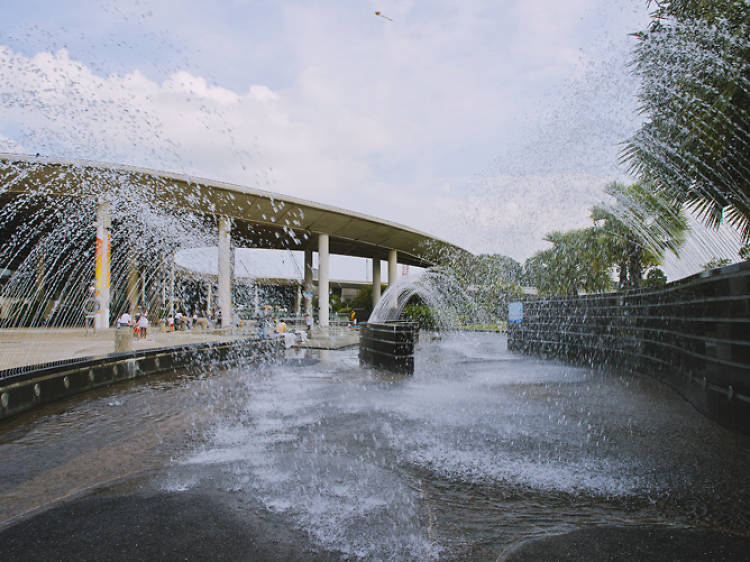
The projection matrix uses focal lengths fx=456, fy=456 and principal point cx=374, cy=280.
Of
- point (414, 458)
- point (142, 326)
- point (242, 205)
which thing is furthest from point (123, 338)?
point (242, 205)

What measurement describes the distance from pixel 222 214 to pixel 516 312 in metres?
23.7

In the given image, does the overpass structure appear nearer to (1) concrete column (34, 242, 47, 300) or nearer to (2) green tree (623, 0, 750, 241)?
(1) concrete column (34, 242, 47, 300)

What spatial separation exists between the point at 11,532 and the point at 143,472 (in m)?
1.00

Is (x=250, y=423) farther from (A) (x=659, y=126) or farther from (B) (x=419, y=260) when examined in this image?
(B) (x=419, y=260)

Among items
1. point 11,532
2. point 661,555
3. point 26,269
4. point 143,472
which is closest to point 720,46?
point 661,555

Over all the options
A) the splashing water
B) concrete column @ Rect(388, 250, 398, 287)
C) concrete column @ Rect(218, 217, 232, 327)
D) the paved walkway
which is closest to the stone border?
the paved walkway

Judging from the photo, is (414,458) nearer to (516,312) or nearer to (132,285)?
(516,312)

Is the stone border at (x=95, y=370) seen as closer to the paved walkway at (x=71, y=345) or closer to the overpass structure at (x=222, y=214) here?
the paved walkway at (x=71, y=345)

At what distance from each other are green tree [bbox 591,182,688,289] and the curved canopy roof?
18.8 metres

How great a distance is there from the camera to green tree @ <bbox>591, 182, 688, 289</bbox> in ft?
51.0

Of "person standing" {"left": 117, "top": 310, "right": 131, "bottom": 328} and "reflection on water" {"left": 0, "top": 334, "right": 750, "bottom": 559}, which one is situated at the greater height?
"person standing" {"left": 117, "top": 310, "right": 131, "bottom": 328}

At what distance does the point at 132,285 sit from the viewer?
36.9 meters

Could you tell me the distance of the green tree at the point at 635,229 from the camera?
15555 millimetres

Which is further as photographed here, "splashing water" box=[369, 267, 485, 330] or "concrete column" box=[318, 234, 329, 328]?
"concrete column" box=[318, 234, 329, 328]
